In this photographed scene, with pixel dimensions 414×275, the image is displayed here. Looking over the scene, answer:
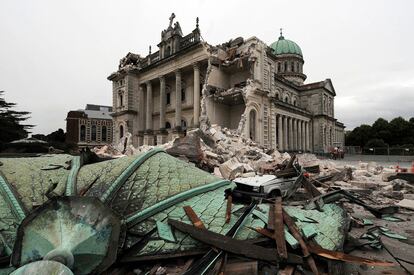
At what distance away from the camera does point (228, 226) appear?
2.72m

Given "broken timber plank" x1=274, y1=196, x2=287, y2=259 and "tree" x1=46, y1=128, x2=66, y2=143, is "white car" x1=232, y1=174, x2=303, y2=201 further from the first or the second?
"tree" x1=46, y1=128, x2=66, y2=143

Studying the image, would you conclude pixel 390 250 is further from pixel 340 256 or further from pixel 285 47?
pixel 285 47

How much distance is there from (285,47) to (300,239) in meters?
48.7

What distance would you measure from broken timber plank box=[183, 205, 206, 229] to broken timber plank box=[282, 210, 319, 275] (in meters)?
1.03

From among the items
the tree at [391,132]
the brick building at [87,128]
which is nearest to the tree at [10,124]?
the brick building at [87,128]

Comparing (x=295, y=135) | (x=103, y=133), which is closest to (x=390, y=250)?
(x=295, y=135)

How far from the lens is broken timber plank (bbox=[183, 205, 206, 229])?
264 centimetres

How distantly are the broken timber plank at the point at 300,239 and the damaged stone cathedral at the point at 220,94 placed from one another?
1627 cm

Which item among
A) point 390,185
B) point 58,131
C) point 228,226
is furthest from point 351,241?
point 58,131

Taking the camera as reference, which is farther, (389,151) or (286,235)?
(389,151)

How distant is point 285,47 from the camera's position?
45.5 m

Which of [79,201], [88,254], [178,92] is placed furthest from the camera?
[178,92]

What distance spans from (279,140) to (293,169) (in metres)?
23.7

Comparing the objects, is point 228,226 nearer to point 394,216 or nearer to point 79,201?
point 79,201
